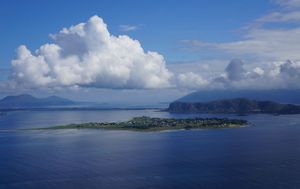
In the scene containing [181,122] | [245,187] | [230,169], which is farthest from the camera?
[181,122]

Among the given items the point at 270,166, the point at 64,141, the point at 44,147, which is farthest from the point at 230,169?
the point at 64,141

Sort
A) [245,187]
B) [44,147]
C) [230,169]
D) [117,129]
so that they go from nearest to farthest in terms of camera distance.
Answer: [245,187] → [230,169] → [44,147] → [117,129]

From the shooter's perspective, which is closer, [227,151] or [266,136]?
[227,151]

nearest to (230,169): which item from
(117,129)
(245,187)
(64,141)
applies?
(245,187)

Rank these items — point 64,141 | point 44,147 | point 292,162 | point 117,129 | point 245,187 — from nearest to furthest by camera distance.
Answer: point 245,187 < point 292,162 < point 44,147 < point 64,141 < point 117,129

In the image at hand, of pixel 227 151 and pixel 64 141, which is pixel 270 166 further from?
pixel 64 141

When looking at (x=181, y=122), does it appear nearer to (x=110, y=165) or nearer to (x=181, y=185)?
(x=110, y=165)
